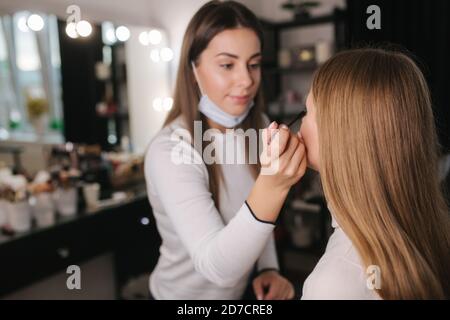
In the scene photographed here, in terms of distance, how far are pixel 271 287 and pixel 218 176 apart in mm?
339

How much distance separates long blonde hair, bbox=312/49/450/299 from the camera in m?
0.64

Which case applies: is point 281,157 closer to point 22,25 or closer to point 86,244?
point 86,244

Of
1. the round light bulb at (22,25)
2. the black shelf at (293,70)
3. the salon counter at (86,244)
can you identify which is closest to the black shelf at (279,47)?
the black shelf at (293,70)

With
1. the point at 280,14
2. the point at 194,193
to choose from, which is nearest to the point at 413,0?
the point at 280,14

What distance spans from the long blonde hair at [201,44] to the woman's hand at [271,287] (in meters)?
0.27

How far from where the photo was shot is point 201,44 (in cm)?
89

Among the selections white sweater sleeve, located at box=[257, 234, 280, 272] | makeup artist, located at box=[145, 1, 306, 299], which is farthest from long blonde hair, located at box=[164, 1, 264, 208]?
white sweater sleeve, located at box=[257, 234, 280, 272]

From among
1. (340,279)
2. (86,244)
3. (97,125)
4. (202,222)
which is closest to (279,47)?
(97,125)

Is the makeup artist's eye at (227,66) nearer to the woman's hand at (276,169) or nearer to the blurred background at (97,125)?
the woman's hand at (276,169)

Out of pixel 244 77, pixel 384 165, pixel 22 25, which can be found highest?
pixel 22 25

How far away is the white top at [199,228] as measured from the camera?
694mm

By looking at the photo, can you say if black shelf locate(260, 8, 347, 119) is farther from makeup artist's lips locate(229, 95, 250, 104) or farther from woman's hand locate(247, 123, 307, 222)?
woman's hand locate(247, 123, 307, 222)

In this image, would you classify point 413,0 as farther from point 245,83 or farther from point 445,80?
point 245,83
